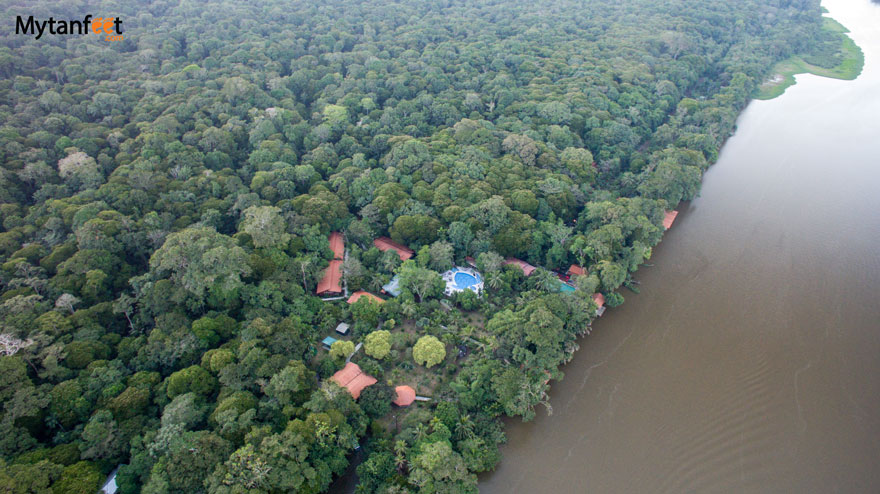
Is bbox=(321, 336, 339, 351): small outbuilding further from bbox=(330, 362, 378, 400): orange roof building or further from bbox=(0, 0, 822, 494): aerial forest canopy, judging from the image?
bbox=(330, 362, 378, 400): orange roof building

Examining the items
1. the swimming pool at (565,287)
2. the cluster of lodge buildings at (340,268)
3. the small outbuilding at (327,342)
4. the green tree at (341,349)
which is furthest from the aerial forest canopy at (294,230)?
the swimming pool at (565,287)

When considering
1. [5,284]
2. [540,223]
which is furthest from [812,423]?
[5,284]

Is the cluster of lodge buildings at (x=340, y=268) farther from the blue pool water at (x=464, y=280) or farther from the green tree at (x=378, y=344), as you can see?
the green tree at (x=378, y=344)

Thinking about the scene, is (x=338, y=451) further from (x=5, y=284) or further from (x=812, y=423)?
(x=812, y=423)

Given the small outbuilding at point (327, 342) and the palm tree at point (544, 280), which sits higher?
the palm tree at point (544, 280)

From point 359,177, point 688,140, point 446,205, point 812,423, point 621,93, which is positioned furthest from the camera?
point 621,93

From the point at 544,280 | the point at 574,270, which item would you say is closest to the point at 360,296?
the point at 544,280

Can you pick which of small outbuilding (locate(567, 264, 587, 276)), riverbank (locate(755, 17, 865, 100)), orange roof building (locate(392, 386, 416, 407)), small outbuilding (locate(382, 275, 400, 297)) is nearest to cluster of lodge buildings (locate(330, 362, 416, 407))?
orange roof building (locate(392, 386, 416, 407))
